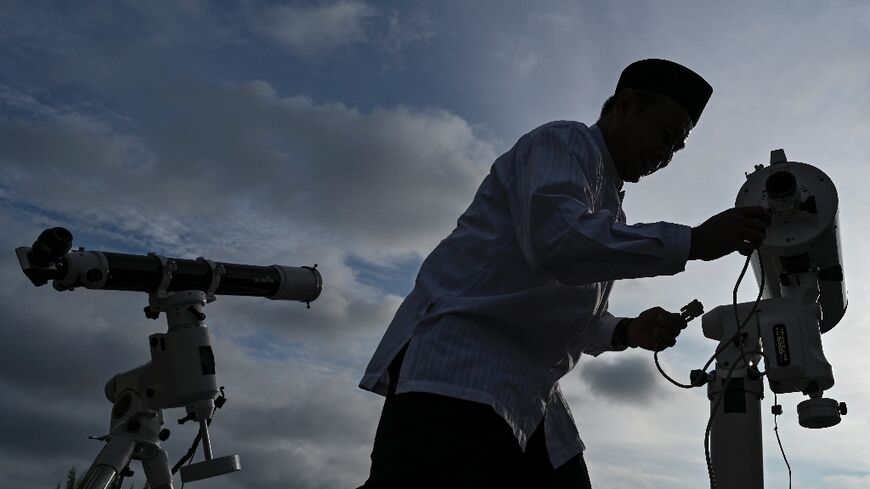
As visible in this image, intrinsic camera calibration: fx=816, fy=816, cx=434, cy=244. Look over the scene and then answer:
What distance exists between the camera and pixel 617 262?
2082mm

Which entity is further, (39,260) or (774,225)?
(39,260)

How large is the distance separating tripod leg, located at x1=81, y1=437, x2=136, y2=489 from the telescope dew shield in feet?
11.1

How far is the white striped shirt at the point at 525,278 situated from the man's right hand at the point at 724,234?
0.12 feet

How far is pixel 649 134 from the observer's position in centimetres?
260

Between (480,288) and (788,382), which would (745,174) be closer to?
(788,382)

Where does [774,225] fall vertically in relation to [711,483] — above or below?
above

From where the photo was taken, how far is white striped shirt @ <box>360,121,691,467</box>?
210 centimetres

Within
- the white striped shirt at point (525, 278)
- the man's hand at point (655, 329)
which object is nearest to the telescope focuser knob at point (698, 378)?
the man's hand at point (655, 329)

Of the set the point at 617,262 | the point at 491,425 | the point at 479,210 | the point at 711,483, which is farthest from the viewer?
the point at 711,483

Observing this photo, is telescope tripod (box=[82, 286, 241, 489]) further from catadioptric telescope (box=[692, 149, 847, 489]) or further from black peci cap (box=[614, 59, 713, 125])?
black peci cap (box=[614, 59, 713, 125])

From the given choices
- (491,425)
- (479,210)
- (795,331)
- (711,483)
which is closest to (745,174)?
(795,331)

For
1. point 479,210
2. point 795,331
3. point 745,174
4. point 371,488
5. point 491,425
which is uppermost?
point 745,174

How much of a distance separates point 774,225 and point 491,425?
2485 mm

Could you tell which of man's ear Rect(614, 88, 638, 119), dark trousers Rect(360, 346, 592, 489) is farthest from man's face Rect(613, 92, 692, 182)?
dark trousers Rect(360, 346, 592, 489)
